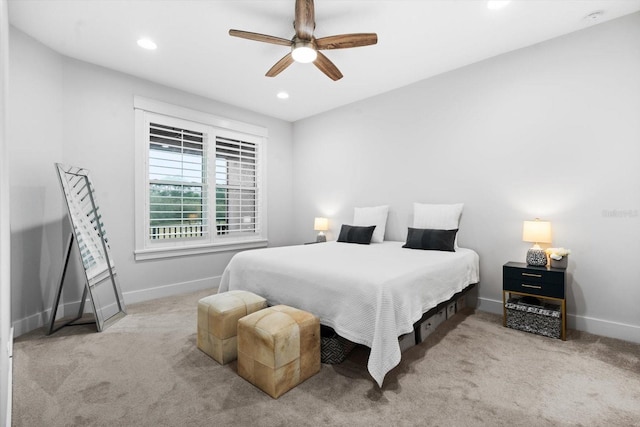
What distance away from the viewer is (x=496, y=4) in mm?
2541

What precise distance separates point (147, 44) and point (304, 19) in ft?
5.75

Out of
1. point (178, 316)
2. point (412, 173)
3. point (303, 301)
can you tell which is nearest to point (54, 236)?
point (178, 316)

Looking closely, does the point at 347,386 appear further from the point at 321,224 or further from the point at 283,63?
the point at 321,224

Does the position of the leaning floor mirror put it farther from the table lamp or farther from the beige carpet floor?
the table lamp

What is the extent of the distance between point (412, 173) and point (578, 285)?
2096 millimetres

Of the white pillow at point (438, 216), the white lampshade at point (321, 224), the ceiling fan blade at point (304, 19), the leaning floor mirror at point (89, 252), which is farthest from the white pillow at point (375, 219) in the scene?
the leaning floor mirror at point (89, 252)

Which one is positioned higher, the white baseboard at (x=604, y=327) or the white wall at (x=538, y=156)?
the white wall at (x=538, y=156)

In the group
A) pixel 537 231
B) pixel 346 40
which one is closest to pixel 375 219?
pixel 537 231

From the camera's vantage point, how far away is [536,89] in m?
3.13

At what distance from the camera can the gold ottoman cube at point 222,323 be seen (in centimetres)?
226

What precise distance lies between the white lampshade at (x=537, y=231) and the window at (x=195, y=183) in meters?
3.72

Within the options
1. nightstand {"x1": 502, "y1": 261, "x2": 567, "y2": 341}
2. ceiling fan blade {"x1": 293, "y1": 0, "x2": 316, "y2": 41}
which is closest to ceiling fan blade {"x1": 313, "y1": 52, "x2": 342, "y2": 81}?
ceiling fan blade {"x1": 293, "y1": 0, "x2": 316, "y2": 41}

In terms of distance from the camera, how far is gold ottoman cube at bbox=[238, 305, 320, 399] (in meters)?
1.88

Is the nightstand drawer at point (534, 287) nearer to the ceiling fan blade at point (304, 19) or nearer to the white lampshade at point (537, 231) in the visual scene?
the white lampshade at point (537, 231)
